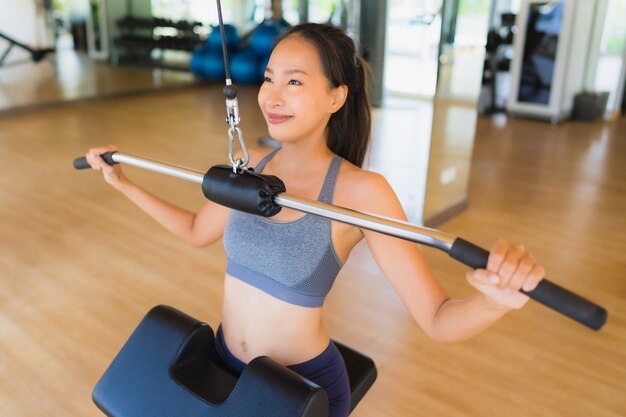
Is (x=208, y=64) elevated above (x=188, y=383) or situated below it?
below

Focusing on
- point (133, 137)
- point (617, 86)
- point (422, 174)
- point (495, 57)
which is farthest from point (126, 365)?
point (617, 86)

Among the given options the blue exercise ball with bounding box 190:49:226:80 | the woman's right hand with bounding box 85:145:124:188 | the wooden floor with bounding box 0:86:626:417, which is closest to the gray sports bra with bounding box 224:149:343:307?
the woman's right hand with bounding box 85:145:124:188

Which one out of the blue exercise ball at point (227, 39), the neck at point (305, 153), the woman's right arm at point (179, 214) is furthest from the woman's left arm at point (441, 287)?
the blue exercise ball at point (227, 39)

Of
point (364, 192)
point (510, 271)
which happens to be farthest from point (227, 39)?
point (510, 271)

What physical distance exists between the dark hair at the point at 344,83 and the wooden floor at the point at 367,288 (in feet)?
3.13

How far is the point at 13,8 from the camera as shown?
5738 millimetres

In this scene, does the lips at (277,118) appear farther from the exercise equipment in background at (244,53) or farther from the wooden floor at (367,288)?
the exercise equipment in background at (244,53)

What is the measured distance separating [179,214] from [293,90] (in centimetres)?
54

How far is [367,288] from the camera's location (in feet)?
8.74

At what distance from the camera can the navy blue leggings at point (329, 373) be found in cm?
123

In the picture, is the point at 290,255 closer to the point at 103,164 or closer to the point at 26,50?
the point at 103,164

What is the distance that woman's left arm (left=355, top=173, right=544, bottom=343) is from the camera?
75 cm

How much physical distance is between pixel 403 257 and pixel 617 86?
21.7ft

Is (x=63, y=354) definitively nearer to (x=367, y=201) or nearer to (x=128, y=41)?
(x=367, y=201)
